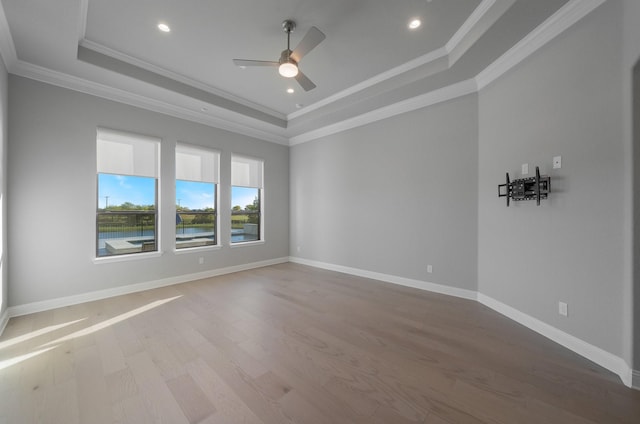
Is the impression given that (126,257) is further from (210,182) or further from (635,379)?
(635,379)

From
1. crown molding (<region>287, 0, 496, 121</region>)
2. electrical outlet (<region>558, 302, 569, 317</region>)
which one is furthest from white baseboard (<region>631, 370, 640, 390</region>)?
crown molding (<region>287, 0, 496, 121</region>)

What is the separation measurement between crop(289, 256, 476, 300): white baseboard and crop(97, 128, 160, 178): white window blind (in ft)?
12.3

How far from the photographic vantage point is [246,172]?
5586 mm

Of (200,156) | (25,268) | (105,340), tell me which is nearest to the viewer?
(105,340)

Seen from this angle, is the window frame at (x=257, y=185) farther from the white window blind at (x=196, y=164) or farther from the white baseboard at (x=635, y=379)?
the white baseboard at (x=635, y=379)

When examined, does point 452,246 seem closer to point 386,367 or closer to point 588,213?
point 588,213

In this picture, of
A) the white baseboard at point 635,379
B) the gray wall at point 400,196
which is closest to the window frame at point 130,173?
the gray wall at point 400,196

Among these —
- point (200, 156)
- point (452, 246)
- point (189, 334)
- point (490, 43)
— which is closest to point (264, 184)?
point (200, 156)

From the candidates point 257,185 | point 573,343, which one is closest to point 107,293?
point 257,185

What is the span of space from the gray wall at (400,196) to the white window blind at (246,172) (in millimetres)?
1055

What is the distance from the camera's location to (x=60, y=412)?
155 cm

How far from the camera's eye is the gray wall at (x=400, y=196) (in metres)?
3.66

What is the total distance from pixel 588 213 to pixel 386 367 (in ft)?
7.52

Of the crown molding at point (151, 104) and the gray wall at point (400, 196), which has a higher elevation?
the crown molding at point (151, 104)
